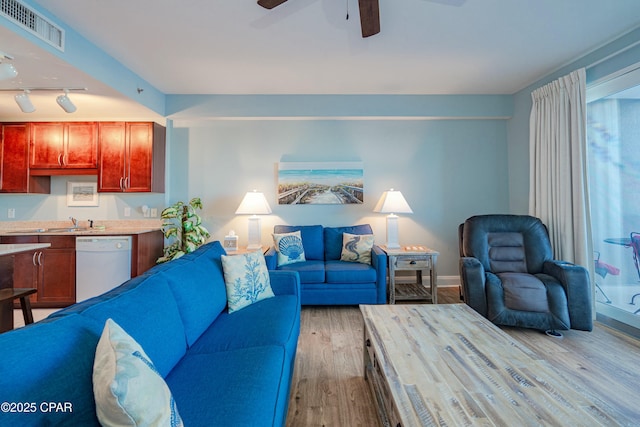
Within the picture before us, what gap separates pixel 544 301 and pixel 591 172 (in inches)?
60.7

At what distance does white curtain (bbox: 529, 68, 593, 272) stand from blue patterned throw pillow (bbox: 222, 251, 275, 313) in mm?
3055

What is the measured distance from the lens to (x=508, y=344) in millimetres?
1433

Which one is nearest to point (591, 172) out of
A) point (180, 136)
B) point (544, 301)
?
point (544, 301)

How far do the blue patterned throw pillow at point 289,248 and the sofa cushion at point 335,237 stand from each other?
0.36 metres

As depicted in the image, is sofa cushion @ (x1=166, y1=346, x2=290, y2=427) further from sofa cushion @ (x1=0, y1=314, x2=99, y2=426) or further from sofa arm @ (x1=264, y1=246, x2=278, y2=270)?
sofa arm @ (x1=264, y1=246, x2=278, y2=270)

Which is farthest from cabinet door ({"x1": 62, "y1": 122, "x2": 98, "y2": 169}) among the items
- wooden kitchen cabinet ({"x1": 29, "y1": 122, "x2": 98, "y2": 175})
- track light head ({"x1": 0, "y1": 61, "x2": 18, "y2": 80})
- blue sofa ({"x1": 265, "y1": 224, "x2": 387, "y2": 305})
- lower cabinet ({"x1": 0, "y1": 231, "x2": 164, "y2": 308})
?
blue sofa ({"x1": 265, "y1": 224, "x2": 387, "y2": 305})

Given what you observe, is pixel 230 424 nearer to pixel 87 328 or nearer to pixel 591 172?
pixel 87 328

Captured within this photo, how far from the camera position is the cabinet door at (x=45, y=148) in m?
3.51

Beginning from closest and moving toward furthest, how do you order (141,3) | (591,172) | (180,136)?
(141,3), (591,172), (180,136)

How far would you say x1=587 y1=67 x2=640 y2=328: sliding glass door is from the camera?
2506 millimetres

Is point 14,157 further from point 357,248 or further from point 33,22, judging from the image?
point 357,248

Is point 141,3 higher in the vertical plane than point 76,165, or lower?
higher

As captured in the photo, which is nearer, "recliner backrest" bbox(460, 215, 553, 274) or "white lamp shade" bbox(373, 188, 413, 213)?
"recliner backrest" bbox(460, 215, 553, 274)

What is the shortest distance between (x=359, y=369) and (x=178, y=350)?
4.13 ft
